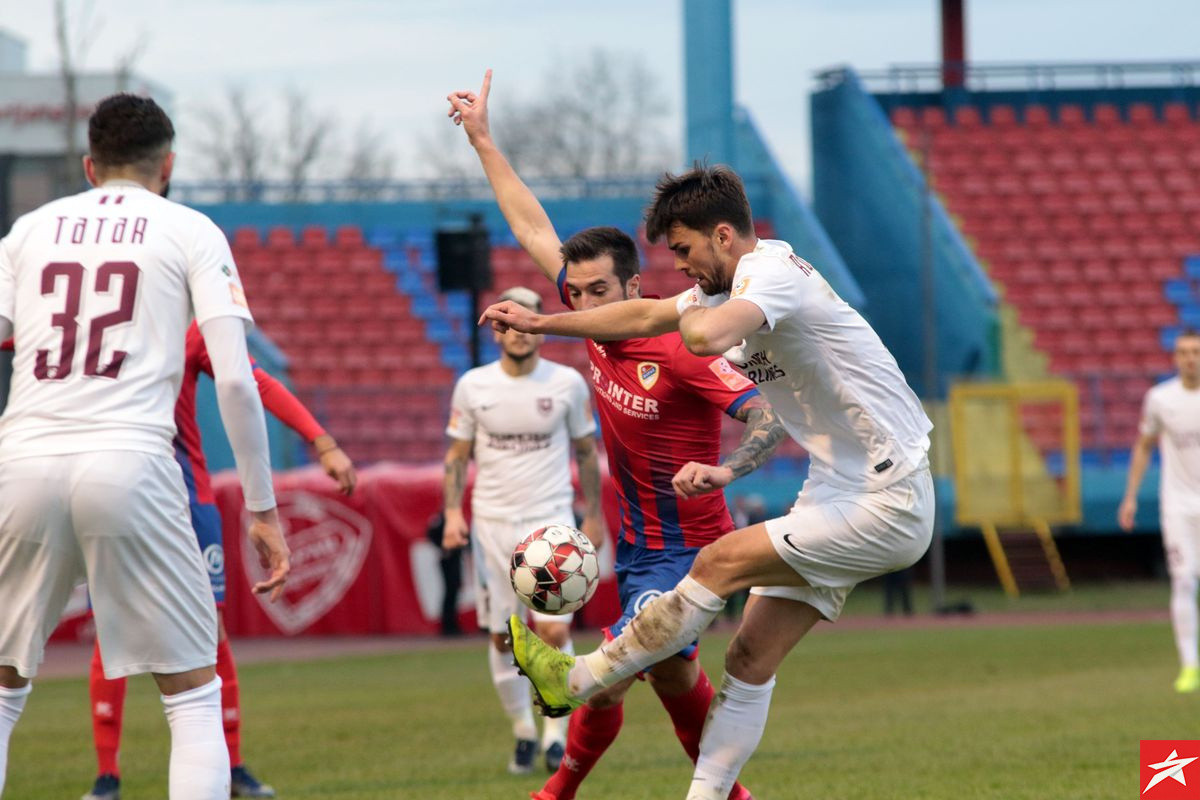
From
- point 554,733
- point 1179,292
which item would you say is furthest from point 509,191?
point 1179,292

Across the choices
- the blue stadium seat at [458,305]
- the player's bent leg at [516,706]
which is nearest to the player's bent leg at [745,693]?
the player's bent leg at [516,706]

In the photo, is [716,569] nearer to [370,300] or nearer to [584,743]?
[584,743]

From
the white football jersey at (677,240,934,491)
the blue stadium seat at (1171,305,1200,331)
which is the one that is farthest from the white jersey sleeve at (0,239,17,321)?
the blue stadium seat at (1171,305,1200,331)

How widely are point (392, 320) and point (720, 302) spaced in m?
21.3

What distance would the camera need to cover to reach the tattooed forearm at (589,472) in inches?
353

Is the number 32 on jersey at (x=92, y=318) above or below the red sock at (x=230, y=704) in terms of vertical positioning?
above

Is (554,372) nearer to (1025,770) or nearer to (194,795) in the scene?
(1025,770)

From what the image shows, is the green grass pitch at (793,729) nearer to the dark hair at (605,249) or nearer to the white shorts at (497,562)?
Result: the white shorts at (497,562)

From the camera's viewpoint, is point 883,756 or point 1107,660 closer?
point 883,756

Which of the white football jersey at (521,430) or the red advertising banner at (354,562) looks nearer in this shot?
the white football jersey at (521,430)

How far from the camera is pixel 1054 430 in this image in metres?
23.4

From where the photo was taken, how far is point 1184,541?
12281mm

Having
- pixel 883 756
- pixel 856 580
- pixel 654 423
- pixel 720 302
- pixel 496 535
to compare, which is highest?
pixel 720 302

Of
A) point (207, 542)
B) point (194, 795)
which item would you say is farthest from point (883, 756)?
point (194, 795)
